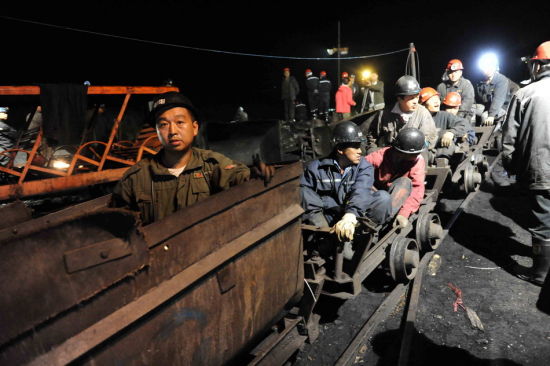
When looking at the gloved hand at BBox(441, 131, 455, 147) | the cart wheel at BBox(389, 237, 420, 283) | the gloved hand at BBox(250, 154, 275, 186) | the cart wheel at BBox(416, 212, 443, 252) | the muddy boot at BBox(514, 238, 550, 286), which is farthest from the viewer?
the gloved hand at BBox(441, 131, 455, 147)

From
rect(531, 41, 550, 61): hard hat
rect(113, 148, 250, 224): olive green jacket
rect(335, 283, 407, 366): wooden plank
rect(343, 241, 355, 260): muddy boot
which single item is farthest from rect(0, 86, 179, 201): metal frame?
rect(531, 41, 550, 61): hard hat

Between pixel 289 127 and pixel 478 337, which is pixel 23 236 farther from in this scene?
pixel 289 127

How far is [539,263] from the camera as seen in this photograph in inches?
151

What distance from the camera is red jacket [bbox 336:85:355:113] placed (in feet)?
45.6

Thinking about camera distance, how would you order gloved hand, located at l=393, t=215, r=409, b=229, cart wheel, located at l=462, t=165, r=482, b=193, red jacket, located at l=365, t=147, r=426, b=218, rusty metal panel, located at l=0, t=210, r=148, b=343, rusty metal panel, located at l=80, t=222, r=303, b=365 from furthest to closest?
cart wheel, located at l=462, t=165, r=482, b=193 < red jacket, located at l=365, t=147, r=426, b=218 < gloved hand, located at l=393, t=215, r=409, b=229 < rusty metal panel, located at l=80, t=222, r=303, b=365 < rusty metal panel, located at l=0, t=210, r=148, b=343

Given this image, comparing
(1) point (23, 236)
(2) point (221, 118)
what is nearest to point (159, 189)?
(1) point (23, 236)

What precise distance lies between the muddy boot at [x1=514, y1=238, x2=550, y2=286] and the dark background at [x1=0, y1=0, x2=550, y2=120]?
11688mm

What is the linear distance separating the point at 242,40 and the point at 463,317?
60.2ft

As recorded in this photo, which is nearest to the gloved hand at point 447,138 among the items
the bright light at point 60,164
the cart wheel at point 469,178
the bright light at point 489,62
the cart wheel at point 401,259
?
the cart wheel at point 469,178

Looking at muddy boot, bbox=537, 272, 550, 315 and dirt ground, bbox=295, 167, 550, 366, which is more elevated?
muddy boot, bbox=537, 272, 550, 315

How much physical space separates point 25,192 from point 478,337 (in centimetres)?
657

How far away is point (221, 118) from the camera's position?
1527cm

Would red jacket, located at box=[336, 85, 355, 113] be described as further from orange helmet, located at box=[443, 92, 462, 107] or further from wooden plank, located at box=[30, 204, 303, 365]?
wooden plank, located at box=[30, 204, 303, 365]

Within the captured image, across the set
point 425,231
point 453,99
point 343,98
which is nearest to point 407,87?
point 425,231
